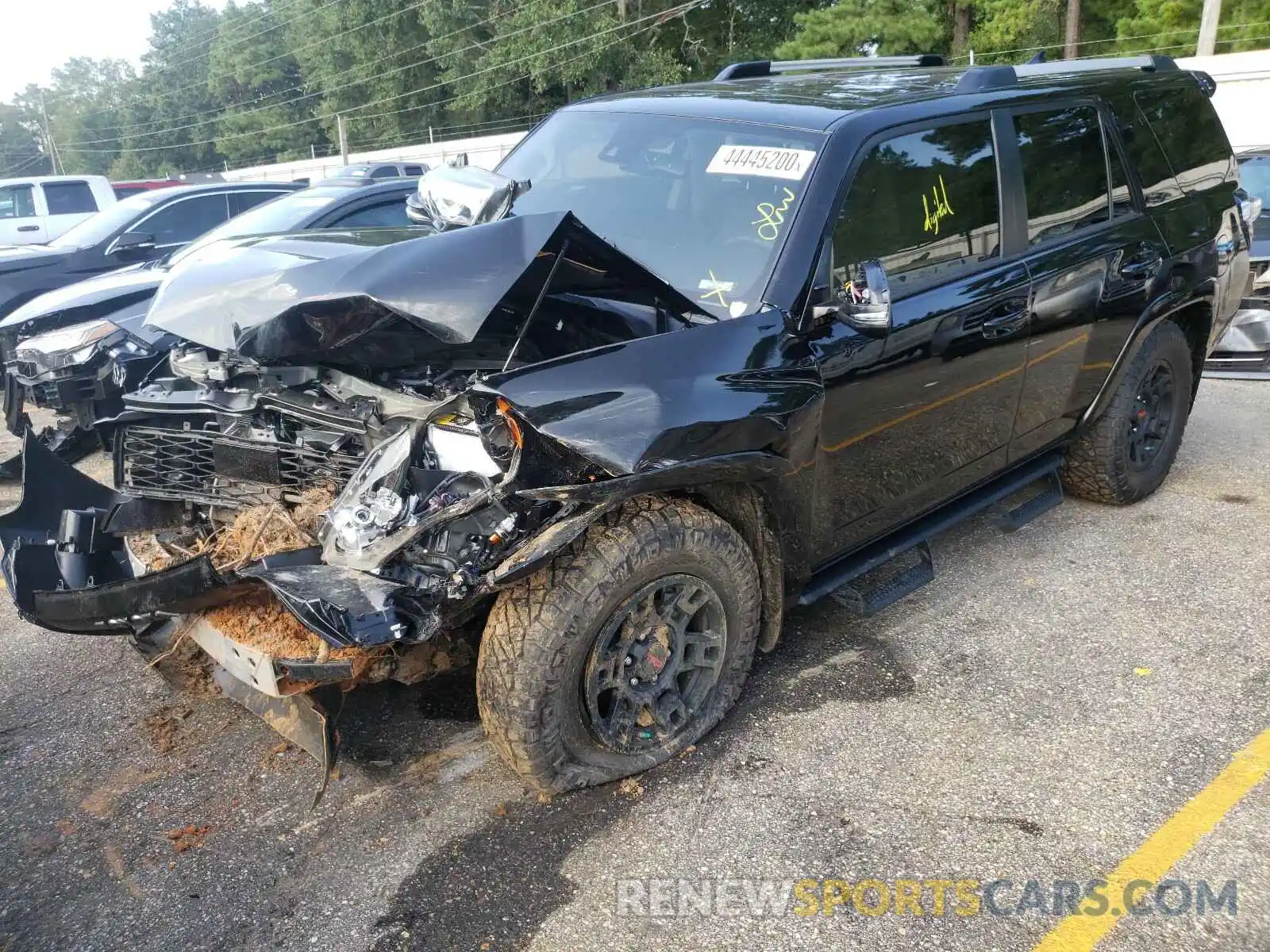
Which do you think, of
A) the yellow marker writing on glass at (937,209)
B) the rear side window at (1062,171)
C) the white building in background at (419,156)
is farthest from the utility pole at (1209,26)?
the yellow marker writing on glass at (937,209)

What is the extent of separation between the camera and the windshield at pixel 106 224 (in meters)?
8.88

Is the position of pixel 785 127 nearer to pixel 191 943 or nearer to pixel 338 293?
pixel 338 293

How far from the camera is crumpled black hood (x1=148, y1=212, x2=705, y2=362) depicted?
2.50m

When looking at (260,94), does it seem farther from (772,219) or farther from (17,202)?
(772,219)

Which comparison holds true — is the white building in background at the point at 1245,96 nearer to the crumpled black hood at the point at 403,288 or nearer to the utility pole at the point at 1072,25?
the utility pole at the point at 1072,25

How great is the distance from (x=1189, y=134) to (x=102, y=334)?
634cm

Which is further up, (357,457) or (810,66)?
(810,66)

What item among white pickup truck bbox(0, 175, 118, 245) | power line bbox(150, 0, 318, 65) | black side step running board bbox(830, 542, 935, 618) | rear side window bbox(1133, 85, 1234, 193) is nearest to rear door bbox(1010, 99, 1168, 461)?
→ rear side window bbox(1133, 85, 1234, 193)

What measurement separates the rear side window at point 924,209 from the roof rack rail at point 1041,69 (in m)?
0.23

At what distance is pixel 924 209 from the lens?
3.31m

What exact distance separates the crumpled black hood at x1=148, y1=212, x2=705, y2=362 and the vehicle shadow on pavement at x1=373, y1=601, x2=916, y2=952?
1398 millimetres

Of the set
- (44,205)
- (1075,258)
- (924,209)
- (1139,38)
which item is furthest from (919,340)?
(1139,38)

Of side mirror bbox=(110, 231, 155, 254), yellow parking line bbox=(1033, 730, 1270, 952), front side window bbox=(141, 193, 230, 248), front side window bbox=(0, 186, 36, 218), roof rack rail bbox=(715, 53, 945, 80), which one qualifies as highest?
roof rack rail bbox=(715, 53, 945, 80)

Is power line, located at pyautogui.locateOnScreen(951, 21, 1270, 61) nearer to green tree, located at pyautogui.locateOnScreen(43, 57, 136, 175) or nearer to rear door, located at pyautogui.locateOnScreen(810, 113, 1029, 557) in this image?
rear door, located at pyautogui.locateOnScreen(810, 113, 1029, 557)
